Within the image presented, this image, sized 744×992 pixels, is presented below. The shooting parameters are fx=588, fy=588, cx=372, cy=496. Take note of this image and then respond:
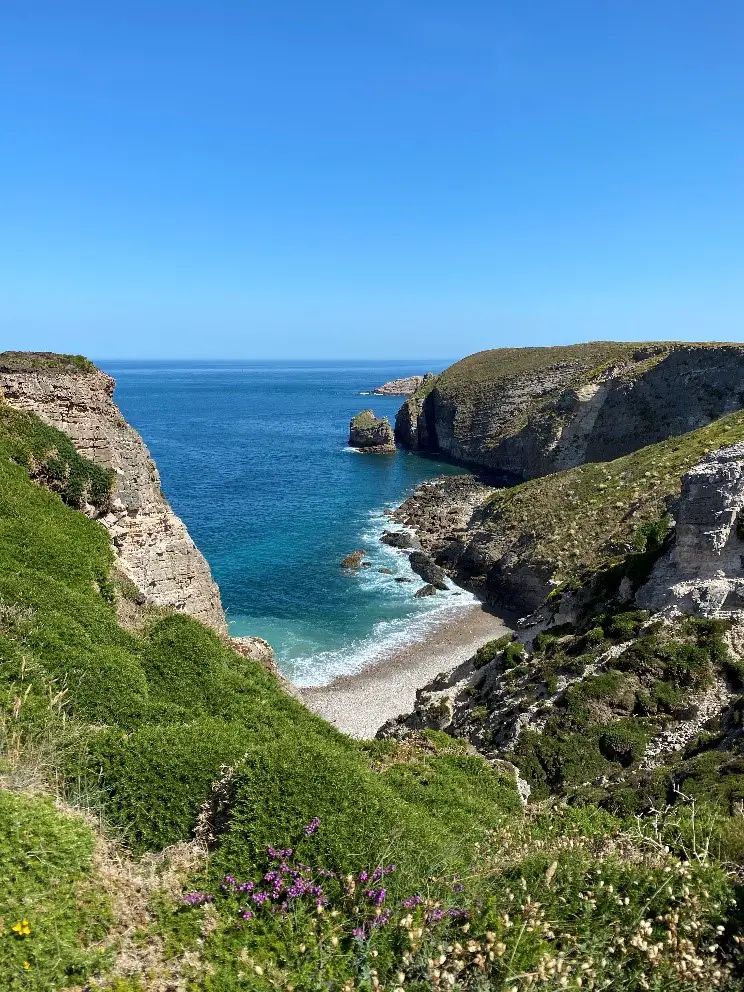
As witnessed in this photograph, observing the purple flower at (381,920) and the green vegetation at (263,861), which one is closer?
the green vegetation at (263,861)

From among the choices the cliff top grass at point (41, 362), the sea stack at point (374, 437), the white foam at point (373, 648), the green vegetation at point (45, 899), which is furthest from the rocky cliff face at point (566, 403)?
the green vegetation at point (45, 899)

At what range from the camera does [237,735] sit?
1037 centimetres

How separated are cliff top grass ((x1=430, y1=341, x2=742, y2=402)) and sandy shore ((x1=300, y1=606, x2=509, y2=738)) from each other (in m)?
70.1

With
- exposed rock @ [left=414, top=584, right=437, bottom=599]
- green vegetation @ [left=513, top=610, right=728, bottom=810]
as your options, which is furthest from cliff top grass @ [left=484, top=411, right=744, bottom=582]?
green vegetation @ [left=513, top=610, right=728, bottom=810]

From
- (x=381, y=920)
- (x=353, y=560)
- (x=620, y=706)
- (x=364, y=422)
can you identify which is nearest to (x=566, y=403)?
(x=364, y=422)

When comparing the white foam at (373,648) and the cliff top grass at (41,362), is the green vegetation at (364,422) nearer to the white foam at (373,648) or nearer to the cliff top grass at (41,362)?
the white foam at (373,648)

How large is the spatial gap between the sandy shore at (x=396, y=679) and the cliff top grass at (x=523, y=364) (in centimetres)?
7015

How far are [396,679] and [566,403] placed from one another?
218 feet

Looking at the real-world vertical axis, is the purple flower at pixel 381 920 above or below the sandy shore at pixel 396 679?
above

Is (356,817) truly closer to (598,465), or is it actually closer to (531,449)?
(598,465)

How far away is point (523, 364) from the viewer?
127m

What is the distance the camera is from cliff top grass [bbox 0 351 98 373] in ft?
62.6

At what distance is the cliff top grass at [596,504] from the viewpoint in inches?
1779

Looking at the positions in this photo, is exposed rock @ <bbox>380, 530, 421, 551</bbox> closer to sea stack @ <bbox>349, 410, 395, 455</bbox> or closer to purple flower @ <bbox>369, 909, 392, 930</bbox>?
sea stack @ <bbox>349, 410, 395, 455</bbox>
